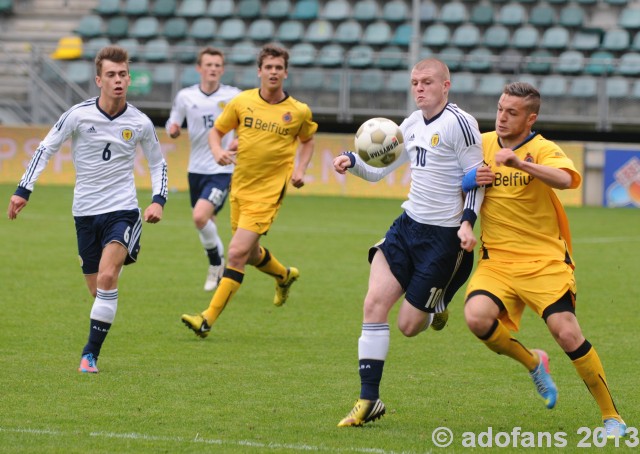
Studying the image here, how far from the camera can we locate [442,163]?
22.3 feet

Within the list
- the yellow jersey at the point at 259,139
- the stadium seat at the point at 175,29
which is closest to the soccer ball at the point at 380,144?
the yellow jersey at the point at 259,139

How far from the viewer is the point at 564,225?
6.57m

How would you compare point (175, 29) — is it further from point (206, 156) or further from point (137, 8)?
point (206, 156)

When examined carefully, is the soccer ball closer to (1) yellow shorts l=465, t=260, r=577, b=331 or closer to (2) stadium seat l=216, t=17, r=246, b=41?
(1) yellow shorts l=465, t=260, r=577, b=331

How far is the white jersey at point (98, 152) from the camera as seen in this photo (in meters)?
8.16

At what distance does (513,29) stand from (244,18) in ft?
22.3

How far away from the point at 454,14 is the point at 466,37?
2.70 ft

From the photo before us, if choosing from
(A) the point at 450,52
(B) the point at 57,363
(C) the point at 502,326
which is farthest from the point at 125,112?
(A) the point at 450,52

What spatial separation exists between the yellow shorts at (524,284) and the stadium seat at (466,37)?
74.1 feet

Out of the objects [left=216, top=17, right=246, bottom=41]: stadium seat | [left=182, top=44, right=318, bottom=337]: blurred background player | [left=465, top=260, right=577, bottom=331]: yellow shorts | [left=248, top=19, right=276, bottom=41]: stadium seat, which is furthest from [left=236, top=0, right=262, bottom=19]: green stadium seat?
[left=465, top=260, right=577, bottom=331]: yellow shorts

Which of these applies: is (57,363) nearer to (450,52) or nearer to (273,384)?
(273,384)

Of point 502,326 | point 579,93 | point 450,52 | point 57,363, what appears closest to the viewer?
point 502,326

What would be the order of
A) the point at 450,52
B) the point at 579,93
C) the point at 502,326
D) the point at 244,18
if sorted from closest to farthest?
the point at 502,326
the point at 579,93
the point at 450,52
the point at 244,18

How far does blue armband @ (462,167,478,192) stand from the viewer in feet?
21.2
